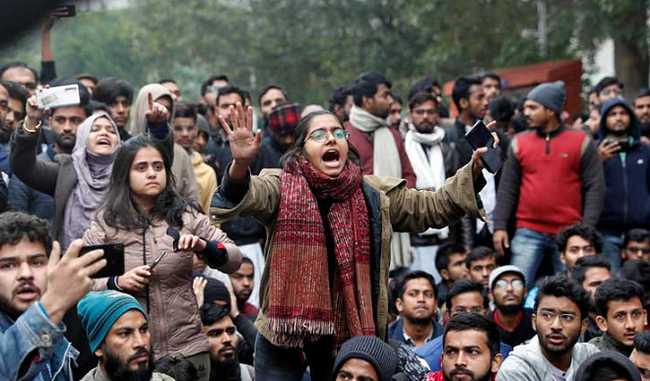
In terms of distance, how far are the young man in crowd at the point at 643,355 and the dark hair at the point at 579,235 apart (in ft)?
7.39

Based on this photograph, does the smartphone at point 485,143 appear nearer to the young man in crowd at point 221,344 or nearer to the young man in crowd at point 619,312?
the young man in crowd at point 619,312

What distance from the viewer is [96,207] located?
5898 mm

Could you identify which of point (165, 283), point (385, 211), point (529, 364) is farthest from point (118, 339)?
point (529, 364)

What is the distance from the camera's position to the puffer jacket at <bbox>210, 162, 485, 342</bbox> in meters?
4.40

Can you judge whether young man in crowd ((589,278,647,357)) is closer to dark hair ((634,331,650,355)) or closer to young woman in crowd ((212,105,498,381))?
dark hair ((634,331,650,355))

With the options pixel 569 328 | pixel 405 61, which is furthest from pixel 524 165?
pixel 405 61

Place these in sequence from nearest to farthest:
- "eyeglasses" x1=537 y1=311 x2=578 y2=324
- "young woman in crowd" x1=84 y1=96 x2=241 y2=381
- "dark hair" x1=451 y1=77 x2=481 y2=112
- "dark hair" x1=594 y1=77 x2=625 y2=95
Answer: "young woman in crowd" x1=84 y1=96 x2=241 y2=381 → "eyeglasses" x1=537 y1=311 x2=578 y2=324 → "dark hair" x1=451 y1=77 x2=481 y2=112 → "dark hair" x1=594 y1=77 x2=625 y2=95

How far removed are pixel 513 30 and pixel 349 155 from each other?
541 inches

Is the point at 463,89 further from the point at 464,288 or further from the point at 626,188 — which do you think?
the point at 464,288

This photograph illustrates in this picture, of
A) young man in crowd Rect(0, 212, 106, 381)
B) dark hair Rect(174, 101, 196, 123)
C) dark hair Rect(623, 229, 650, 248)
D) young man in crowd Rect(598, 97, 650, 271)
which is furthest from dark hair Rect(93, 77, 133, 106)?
young man in crowd Rect(0, 212, 106, 381)

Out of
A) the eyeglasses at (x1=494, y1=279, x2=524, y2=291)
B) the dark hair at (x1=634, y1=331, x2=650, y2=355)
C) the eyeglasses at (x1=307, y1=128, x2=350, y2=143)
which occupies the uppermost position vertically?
the eyeglasses at (x1=307, y1=128, x2=350, y2=143)

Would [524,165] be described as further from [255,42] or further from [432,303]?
[255,42]

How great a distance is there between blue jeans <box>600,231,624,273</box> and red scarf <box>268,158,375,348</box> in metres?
4.74

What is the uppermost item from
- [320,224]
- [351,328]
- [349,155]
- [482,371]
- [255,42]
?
[255,42]
